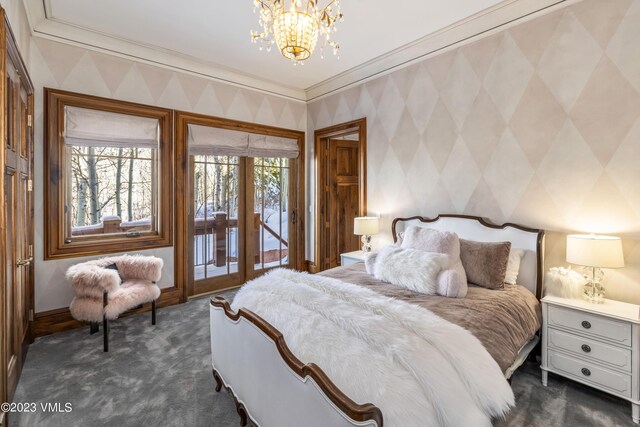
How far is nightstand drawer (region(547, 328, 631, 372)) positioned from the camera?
194 centimetres

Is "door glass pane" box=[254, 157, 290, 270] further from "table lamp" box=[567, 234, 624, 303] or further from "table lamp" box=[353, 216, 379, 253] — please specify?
"table lamp" box=[567, 234, 624, 303]

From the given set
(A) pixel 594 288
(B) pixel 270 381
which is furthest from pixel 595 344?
(B) pixel 270 381

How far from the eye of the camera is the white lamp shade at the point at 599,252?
2049 mm

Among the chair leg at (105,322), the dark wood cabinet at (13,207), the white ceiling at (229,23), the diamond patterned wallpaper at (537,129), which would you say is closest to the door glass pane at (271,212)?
the white ceiling at (229,23)

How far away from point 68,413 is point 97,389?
23 centimetres

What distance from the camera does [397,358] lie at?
1.32m

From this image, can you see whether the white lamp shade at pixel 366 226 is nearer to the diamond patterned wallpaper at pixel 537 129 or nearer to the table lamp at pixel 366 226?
the table lamp at pixel 366 226

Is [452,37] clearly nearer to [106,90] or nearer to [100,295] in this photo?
[106,90]

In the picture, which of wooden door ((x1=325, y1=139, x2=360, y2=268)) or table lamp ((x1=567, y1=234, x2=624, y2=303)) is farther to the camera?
wooden door ((x1=325, y1=139, x2=360, y2=268))

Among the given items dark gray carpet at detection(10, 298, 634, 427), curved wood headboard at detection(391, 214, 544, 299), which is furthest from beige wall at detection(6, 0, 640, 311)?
dark gray carpet at detection(10, 298, 634, 427)

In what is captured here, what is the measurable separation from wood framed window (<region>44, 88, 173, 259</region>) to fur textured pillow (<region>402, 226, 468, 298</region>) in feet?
9.24

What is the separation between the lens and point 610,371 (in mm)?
1979

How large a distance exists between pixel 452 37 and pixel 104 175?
12.9ft

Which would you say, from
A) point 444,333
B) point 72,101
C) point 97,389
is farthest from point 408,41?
point 97,389
